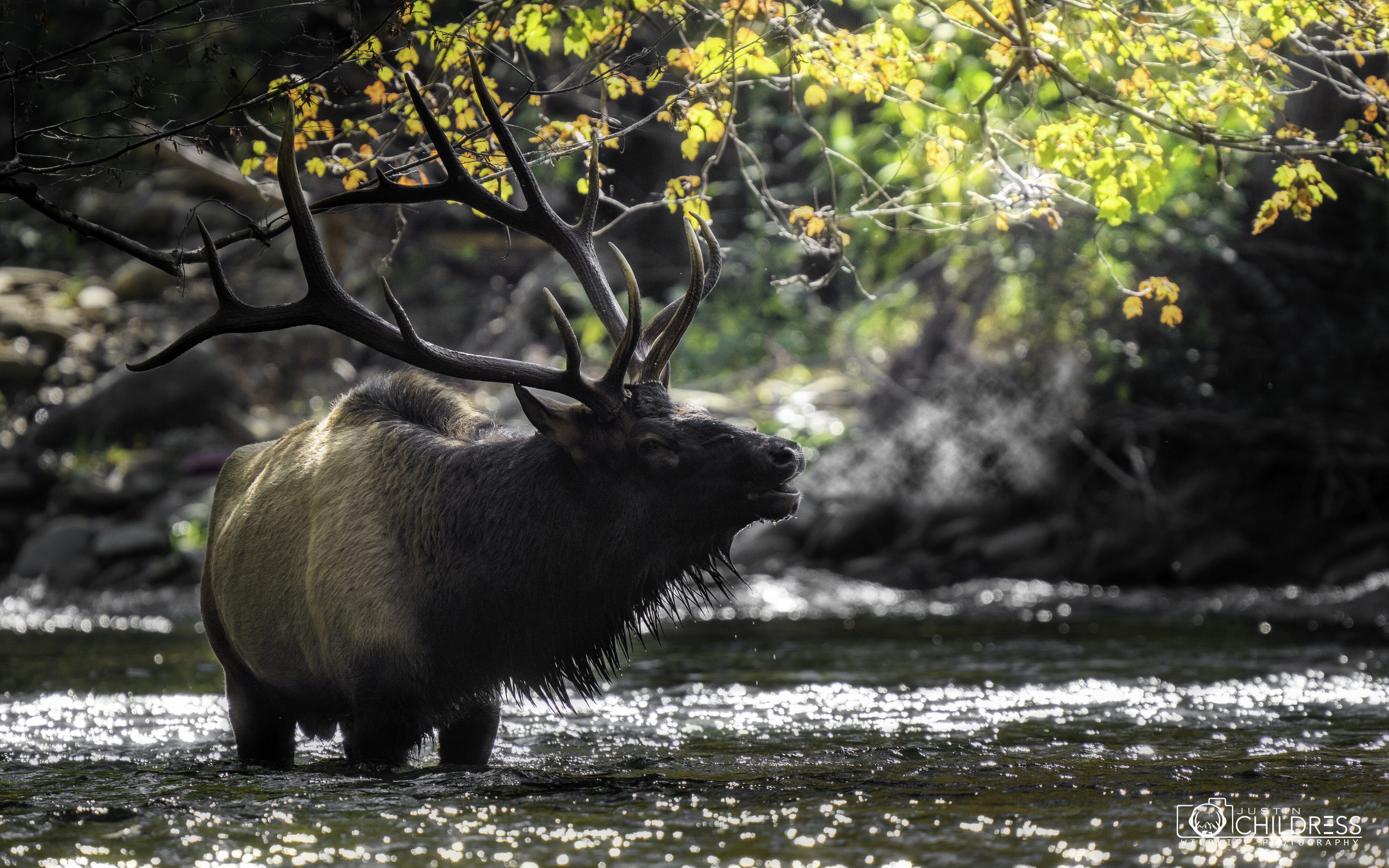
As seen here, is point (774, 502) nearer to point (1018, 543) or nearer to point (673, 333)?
point (673, 333)

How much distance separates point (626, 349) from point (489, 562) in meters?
0.87

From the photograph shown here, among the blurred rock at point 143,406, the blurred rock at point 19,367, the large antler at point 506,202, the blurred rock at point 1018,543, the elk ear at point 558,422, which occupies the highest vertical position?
the blurred rock at point 19,367

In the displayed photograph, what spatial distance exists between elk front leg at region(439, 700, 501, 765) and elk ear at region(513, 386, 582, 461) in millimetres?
1004

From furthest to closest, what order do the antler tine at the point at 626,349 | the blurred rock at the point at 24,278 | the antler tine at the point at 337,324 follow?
the blurred rock at the point at 24,278
the antler tine at the point at 626,349
the antler tine at the point at 337,324

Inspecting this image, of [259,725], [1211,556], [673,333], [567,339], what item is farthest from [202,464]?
[567,339]

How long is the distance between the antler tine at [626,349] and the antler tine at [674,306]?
264 millimetres

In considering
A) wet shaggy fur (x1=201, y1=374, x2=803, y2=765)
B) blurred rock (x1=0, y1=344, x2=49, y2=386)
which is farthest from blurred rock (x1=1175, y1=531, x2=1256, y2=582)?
blurred rock (x1=0, y1=344, x2=49, y2=386)

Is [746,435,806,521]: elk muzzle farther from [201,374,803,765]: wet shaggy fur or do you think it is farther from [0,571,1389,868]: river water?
[0,571,1389,868]: river water

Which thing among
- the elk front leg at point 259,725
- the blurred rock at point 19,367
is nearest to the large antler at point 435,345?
the elk front leg at point 259,725

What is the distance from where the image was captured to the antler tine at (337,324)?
4.29 meters

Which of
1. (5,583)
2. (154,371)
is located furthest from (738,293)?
(5,583)

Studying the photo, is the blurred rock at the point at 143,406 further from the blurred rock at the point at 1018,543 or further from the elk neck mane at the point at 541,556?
the elk neck mane at the point at 541,556

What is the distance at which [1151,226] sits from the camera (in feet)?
36.2

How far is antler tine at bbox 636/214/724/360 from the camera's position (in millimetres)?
4930
